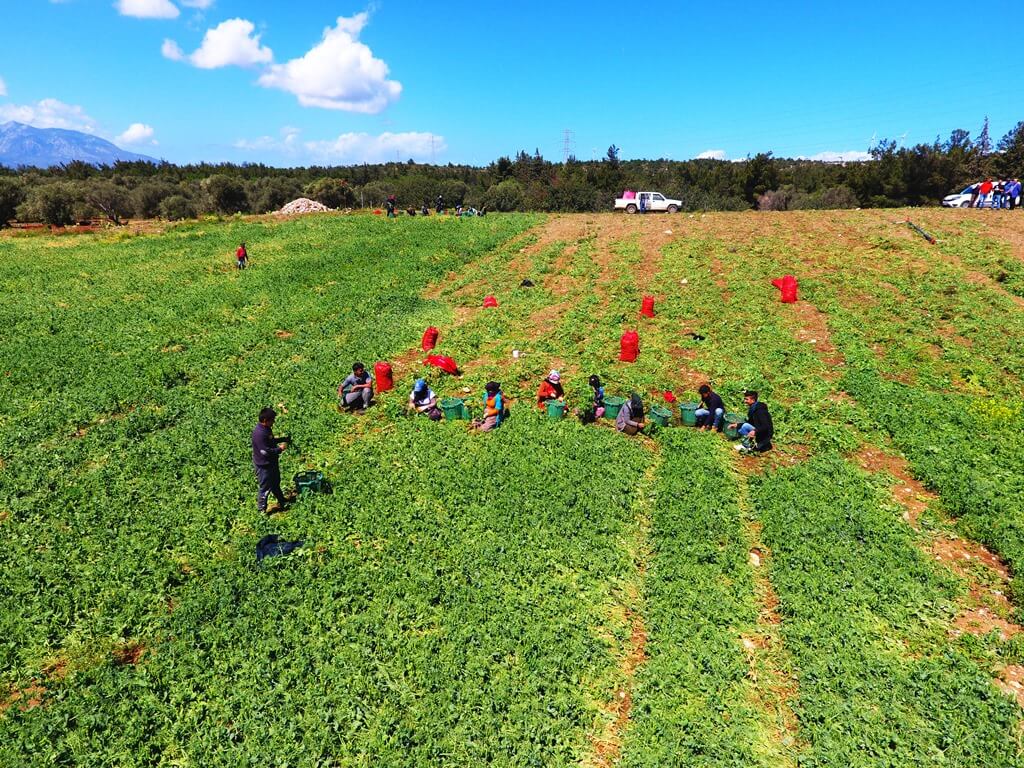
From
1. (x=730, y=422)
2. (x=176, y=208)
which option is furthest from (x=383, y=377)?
(x=176, y=208)

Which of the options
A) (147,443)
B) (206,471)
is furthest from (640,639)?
(147,443)

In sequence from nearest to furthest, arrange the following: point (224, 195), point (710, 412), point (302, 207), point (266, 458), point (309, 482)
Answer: point (266, 458), point (309, 482), point (710, 412), point (302, 207), point (224, 195)

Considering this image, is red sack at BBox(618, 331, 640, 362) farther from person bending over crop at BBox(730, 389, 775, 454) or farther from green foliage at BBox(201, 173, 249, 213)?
green foliage at BBox(201, 173, 249, 213)

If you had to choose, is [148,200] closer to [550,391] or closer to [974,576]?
[550,391]

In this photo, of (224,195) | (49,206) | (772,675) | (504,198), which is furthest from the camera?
(504,198)

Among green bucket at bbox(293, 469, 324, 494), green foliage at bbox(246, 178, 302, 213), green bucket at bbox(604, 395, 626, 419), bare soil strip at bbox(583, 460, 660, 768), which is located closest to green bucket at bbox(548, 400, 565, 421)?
green bucket at bbox(604, 395, 626, 419)

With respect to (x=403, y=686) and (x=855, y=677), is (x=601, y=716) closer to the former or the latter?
(x=403, y=686)

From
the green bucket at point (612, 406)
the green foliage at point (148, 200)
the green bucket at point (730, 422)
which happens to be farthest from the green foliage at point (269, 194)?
the green bucket at point (730, 422)

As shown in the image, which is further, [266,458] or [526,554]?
[266,458]
